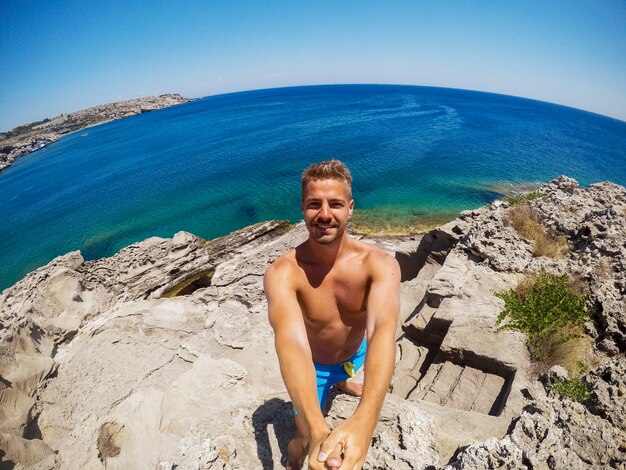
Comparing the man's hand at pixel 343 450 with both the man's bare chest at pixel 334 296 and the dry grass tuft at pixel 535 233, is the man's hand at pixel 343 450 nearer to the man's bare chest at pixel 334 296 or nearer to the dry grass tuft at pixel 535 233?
the man's bare chest at pixel 334 296

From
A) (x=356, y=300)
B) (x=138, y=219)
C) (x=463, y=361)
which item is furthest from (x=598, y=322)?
(x=138, y=219)

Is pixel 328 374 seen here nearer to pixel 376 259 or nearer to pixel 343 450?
pixel 376 259

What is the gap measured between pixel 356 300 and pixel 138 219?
27.7m

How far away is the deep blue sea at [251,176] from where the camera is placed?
23344 millimetres

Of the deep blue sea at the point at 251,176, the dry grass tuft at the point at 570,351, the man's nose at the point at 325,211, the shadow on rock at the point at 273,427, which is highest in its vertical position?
the man's nose at the point at 325,211

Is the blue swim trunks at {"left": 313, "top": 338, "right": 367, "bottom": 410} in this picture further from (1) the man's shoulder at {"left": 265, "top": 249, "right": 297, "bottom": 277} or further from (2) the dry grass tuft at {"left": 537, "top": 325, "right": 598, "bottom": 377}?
(2) the dry grass tuft at {"left": 537, "top": 325, "right": 598, "bottom": 377}

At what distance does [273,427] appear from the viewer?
3.60 meters

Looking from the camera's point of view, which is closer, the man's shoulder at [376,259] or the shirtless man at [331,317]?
the shirtless man at [331,317]

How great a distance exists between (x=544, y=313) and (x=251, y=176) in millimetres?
30619

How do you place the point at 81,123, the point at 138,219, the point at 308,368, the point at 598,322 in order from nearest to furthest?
1. the point at 308,368
2. the point at 598,322
3. the point at 138,219
4. the point at 81,123

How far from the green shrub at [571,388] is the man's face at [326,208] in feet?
9.55

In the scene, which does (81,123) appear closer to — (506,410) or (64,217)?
(64,217)

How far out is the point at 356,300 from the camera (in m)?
2.96

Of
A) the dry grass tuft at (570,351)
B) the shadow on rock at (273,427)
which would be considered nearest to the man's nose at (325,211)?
the shadow on rock at (273,427)
